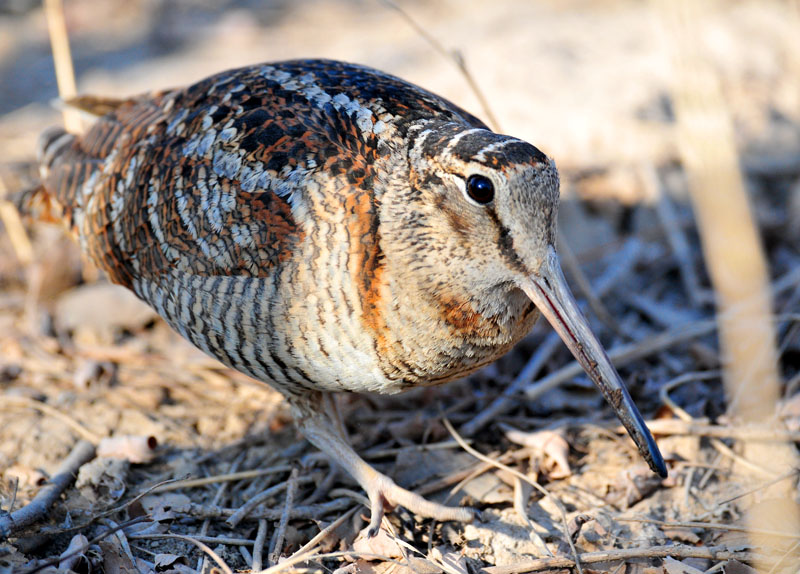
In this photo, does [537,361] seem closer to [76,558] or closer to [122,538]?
[122,538]

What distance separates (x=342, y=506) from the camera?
3.44 metres

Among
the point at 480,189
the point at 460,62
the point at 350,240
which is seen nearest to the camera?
the point at 480,189

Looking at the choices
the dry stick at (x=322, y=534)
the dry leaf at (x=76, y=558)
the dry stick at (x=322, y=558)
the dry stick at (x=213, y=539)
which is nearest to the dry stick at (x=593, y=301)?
the dry stick at (x=322, y=534)

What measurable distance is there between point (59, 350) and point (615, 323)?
3074mm

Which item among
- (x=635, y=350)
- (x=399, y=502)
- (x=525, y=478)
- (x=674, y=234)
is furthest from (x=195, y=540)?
(x=674, y=234)

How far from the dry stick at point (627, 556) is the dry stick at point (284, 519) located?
2.60ft

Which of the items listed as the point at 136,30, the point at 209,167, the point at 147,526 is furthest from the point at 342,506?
the point at 136,30

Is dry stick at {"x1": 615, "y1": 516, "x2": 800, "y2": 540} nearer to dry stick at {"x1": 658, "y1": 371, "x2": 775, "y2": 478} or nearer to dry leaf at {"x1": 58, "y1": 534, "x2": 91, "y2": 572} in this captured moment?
dry stick at {"x1": 658, "y1": 371, "x2": 775, "y2": 478}

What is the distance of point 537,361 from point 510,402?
1.17 feet

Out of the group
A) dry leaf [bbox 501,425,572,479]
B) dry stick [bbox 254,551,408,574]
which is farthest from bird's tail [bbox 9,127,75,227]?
dry leaf [bbox 501,425,572,479]

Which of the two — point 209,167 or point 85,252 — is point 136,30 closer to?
point 85,252

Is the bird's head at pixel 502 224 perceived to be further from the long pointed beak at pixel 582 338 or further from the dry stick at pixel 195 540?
the dry stick at pixel 195 540

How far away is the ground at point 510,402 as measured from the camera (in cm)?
320

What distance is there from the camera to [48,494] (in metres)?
3.30
